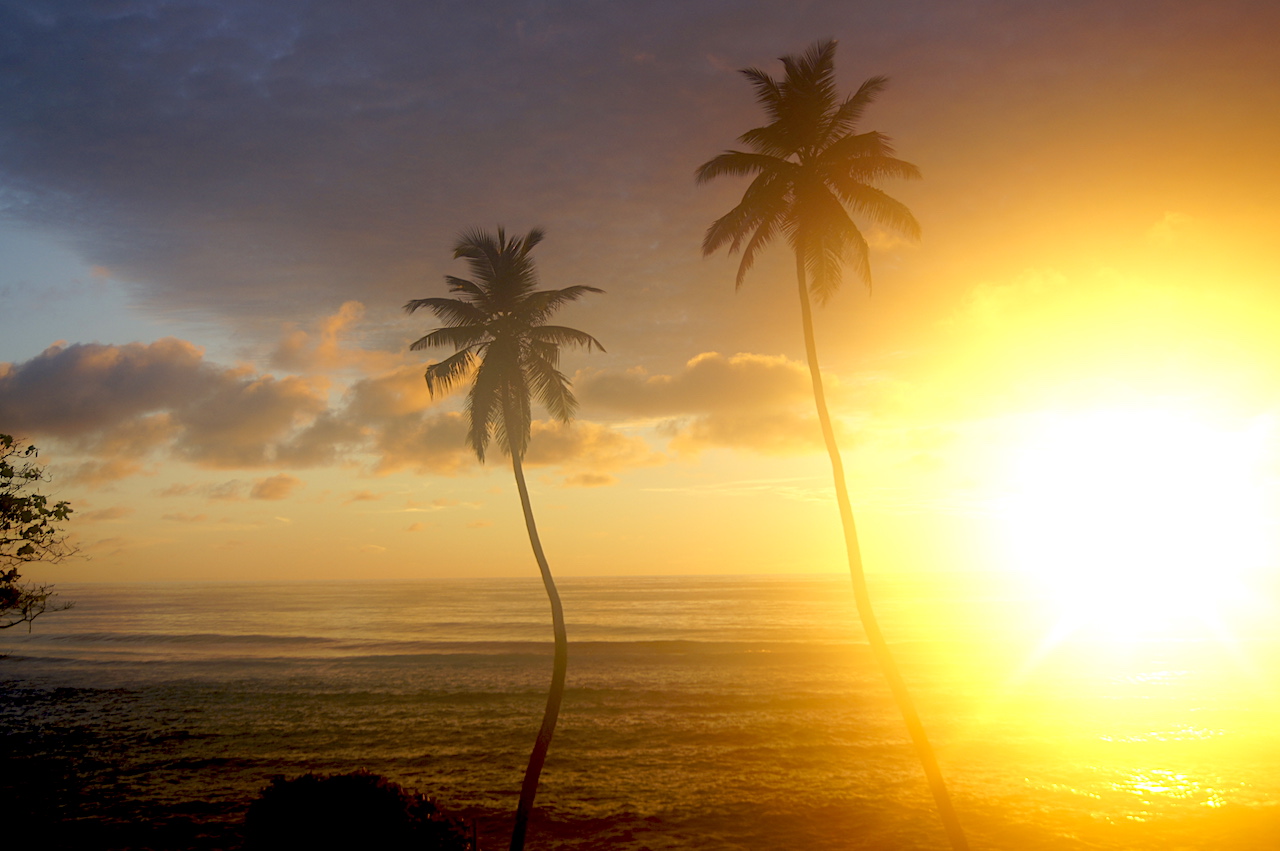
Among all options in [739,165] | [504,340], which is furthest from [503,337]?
[739,165]

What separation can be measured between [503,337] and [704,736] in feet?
57.6

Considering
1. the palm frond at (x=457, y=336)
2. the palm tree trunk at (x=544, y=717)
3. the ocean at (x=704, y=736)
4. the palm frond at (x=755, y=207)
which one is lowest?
the ocean at (x=704, y=736)

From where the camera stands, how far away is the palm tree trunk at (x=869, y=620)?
Result: 1413 cm

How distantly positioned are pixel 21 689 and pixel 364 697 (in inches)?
860

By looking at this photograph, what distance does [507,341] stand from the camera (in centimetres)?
2444

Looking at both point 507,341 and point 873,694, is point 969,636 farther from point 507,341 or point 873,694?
point 507,341

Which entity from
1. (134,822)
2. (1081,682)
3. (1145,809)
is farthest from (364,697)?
(1081,682)

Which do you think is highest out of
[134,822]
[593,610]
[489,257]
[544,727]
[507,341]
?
[489,257]

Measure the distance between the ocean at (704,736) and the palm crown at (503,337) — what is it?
12084mm

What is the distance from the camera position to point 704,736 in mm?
26469

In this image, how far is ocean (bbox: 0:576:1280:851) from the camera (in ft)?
59.0

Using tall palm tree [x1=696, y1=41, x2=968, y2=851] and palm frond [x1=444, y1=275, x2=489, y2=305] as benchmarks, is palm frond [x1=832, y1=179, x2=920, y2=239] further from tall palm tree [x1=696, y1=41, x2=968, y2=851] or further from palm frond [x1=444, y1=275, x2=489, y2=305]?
palm frond [x1=444, y1=275, x2=489, y2=305]

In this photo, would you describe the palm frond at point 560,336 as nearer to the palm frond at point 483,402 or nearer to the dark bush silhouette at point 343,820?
the palm frond at point 483,402

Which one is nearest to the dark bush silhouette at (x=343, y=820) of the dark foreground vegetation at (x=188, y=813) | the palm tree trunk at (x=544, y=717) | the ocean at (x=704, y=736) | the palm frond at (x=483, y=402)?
the dark foreground vegetation at (x=188, y=813)
